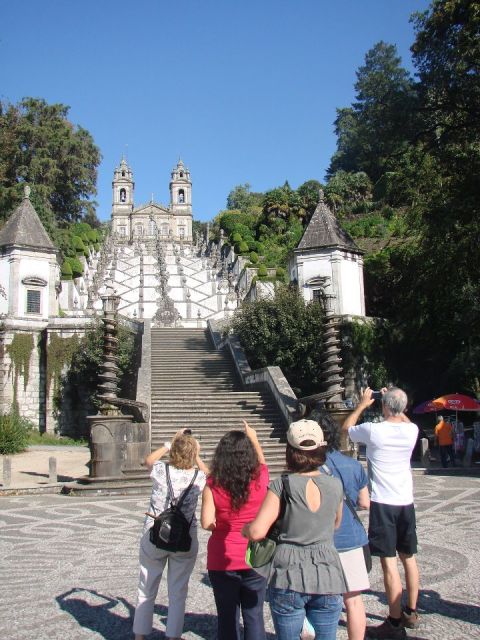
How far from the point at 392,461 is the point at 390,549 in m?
0.66

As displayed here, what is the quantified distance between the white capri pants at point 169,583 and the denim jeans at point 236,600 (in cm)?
67

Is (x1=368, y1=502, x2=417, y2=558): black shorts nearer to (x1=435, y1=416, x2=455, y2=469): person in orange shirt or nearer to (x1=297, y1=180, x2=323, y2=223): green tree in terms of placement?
(x1=435, y1=416, x2=455, y2=469): person in orange shirt

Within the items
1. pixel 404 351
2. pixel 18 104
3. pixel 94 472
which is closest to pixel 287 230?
pixel 18 104

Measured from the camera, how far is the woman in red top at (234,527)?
148 inches

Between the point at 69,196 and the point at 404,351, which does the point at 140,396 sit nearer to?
the point at 404,351

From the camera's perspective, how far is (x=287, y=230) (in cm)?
5534

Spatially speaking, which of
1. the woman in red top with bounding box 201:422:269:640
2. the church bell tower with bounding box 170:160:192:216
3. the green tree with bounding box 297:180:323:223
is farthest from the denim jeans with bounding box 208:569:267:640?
the church bell tower with bounding box 170:160:192:216

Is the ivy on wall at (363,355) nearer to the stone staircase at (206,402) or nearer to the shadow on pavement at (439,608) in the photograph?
the stone staircase at (206,402)

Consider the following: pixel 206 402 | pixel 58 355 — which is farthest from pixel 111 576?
pixel 58 355

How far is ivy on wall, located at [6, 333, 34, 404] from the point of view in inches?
988

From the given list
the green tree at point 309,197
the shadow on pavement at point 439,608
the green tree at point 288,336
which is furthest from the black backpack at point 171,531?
the green tree at point 309,197

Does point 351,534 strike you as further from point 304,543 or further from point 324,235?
point 324,235

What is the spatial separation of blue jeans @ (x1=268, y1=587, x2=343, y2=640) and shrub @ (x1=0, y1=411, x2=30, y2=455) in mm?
18833

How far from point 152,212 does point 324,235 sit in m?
80.4
